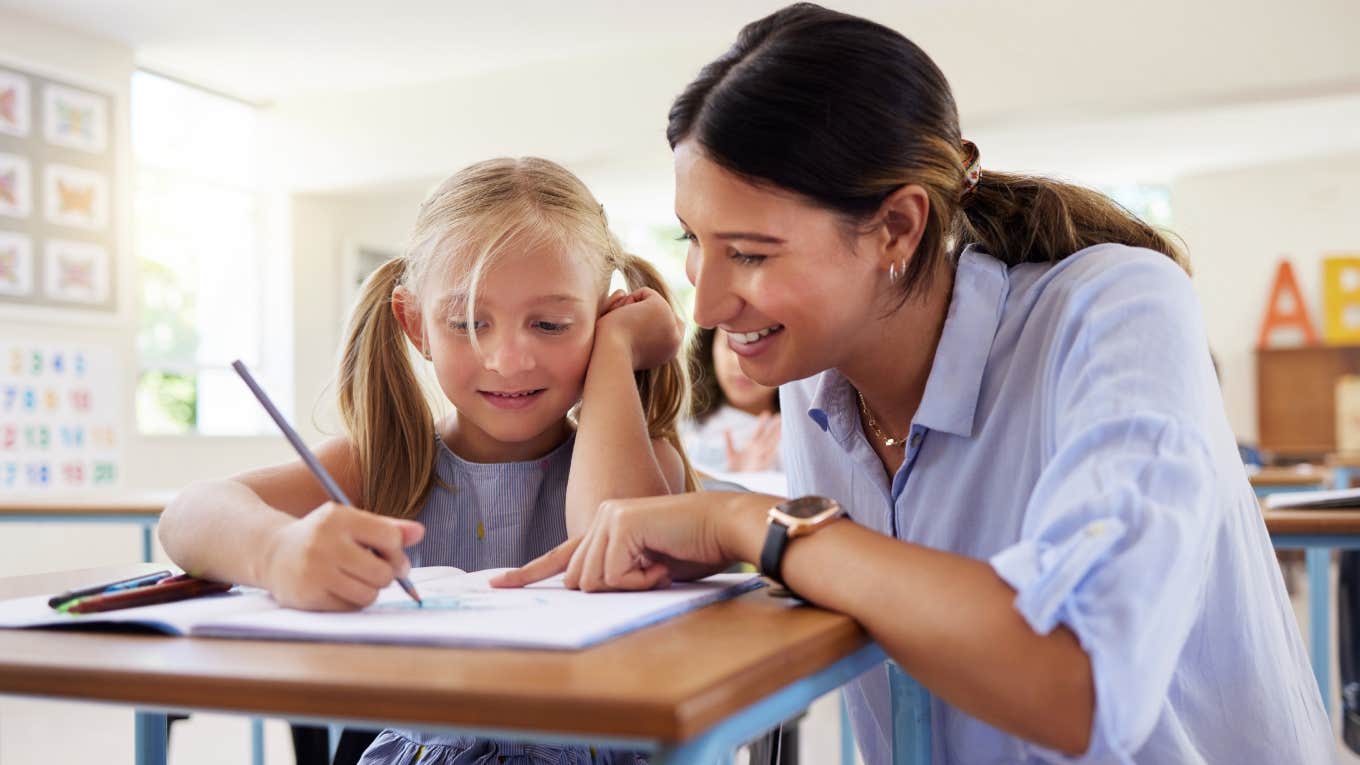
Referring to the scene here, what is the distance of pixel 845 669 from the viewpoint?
2.40 feet

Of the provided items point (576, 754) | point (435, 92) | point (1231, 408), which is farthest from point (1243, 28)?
point (576, 754)

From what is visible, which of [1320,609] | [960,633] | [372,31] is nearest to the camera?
[960,633]

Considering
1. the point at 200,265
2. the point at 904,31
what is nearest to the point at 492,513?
the point at 904,31

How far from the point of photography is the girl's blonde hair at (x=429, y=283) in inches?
51.3

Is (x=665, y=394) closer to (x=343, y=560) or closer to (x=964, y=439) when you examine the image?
(x=964, y=439)

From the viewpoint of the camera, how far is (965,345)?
1.09 m

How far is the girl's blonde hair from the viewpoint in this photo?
51.3 inches

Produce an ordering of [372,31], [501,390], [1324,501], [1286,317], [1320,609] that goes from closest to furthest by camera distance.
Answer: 1. [501,390]
2. [1324,501]
3. [1320,609]
4. [372,31]
5. [1286,317]

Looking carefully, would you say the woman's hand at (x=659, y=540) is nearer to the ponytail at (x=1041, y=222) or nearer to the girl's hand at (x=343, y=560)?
the girl's hand at (x=343, y=560)

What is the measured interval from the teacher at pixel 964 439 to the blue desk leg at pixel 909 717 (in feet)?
0.42

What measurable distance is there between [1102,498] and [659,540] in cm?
32

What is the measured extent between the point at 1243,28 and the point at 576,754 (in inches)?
210

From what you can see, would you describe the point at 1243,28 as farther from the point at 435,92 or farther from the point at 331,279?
the point at 331,279

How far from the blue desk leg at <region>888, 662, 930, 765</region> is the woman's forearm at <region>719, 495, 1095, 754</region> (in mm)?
121
